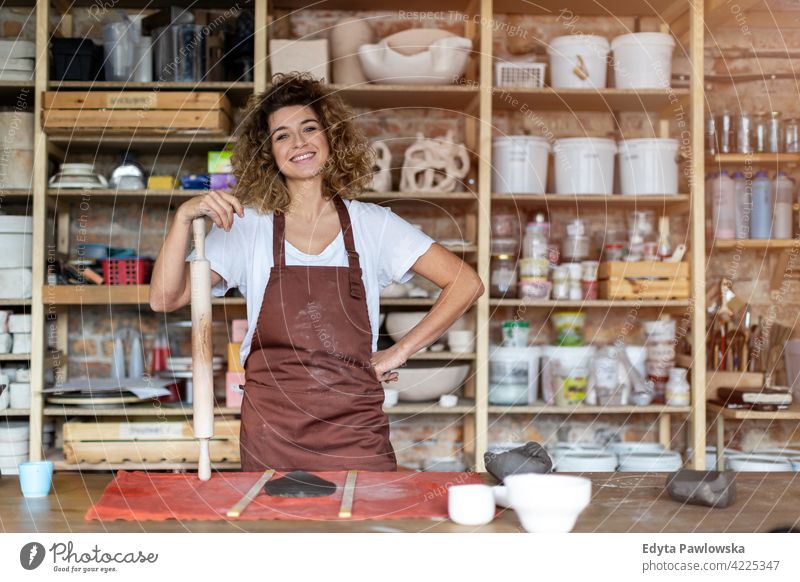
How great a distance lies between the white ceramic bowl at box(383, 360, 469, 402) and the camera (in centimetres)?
334

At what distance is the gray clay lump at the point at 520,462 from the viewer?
151cm

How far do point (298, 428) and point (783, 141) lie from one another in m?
2.37

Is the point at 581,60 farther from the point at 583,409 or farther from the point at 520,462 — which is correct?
the point at 520,462

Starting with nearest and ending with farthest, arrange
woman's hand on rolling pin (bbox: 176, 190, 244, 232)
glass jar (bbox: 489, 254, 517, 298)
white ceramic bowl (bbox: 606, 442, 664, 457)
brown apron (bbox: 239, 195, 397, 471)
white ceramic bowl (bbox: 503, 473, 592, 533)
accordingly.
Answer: white ceramic bowl (bbox: 503, 473, 592, 533) < woman's hand on rolling pin (bbox: 176, 190, 244, 232) < brown apron (bbox: 239, 195, 397, 471) < glass jar (bbox: 489, 254, 517, 298) < white ceramic bowl (bbox: 606, 442, 664, 457)

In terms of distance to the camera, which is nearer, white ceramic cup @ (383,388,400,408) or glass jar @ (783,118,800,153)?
white ceramic cup @ (383,388,400,408)

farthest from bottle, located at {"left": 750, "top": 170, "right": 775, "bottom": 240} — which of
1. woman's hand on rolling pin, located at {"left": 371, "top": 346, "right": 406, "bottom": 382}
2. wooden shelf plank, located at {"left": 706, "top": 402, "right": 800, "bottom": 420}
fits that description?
woman's hand on rolling pin, located at {"left": 371, "top": 346, "right": 406, "bottom": 382}

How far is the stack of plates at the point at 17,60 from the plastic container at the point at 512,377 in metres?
2.01

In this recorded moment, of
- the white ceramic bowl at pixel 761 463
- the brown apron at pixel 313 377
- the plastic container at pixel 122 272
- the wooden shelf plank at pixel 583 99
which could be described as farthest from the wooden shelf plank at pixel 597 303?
the plastic container at pixel 122 272

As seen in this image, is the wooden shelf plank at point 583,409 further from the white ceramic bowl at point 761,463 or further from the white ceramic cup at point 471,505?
the white ceramic cup at point 471,505

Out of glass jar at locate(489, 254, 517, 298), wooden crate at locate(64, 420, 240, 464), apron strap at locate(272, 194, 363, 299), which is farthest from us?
glass jar at locate(489, 254, 517, 298)

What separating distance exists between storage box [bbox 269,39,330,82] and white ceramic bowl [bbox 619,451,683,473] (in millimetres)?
1825

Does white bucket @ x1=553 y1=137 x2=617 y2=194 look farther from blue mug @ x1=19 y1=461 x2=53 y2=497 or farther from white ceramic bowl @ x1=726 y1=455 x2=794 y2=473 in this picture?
blue mug @ x1=19 y1=461 x2=53 y2=497

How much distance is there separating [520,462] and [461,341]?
6.10ft
